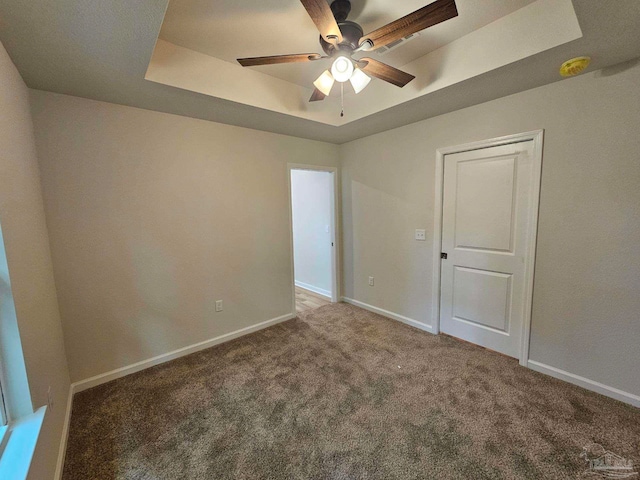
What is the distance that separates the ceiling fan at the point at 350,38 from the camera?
1.17 meters

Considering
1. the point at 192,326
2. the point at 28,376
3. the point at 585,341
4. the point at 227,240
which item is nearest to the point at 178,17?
the point at 227,240

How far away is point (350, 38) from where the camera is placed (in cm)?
157

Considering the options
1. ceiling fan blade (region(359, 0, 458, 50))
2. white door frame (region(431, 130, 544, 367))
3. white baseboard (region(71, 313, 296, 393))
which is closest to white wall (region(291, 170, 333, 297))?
white baseboard (region(71, 313, 296, 393))

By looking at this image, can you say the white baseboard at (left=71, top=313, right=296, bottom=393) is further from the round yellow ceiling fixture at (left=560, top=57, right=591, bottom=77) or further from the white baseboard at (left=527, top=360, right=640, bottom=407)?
the round yellow ceiling fixture at (left=560, top=57, right=591, bottom=77)

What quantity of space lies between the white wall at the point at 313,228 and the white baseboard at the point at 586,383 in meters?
2.63

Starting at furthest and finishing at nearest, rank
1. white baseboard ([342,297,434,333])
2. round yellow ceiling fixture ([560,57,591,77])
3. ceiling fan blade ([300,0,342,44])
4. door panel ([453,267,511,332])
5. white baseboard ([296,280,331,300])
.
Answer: white baseboard ([296,280,331,300])
white baseboard ([342,297,434,333])
door panel ([453,267,511,332])
round yellow ceiling fixture ([560,57,591,77])
ceiling fan blade ([300,0,342,44])

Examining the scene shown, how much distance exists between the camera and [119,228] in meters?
2.16

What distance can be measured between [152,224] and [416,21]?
7.90ft

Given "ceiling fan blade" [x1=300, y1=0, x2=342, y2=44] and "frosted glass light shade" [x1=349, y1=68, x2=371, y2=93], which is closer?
"ceiling fan blade" [x1=300, y1=0, x2=342, y2=44]

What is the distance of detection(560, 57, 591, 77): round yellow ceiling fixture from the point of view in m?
1.59

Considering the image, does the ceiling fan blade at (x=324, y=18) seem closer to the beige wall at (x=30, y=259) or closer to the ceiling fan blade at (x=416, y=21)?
the ceiling fan blade at (x=416, y=21)

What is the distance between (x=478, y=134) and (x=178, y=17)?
248 cm

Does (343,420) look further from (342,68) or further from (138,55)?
(138,55)

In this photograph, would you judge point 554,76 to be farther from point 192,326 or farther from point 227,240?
point 192,326
